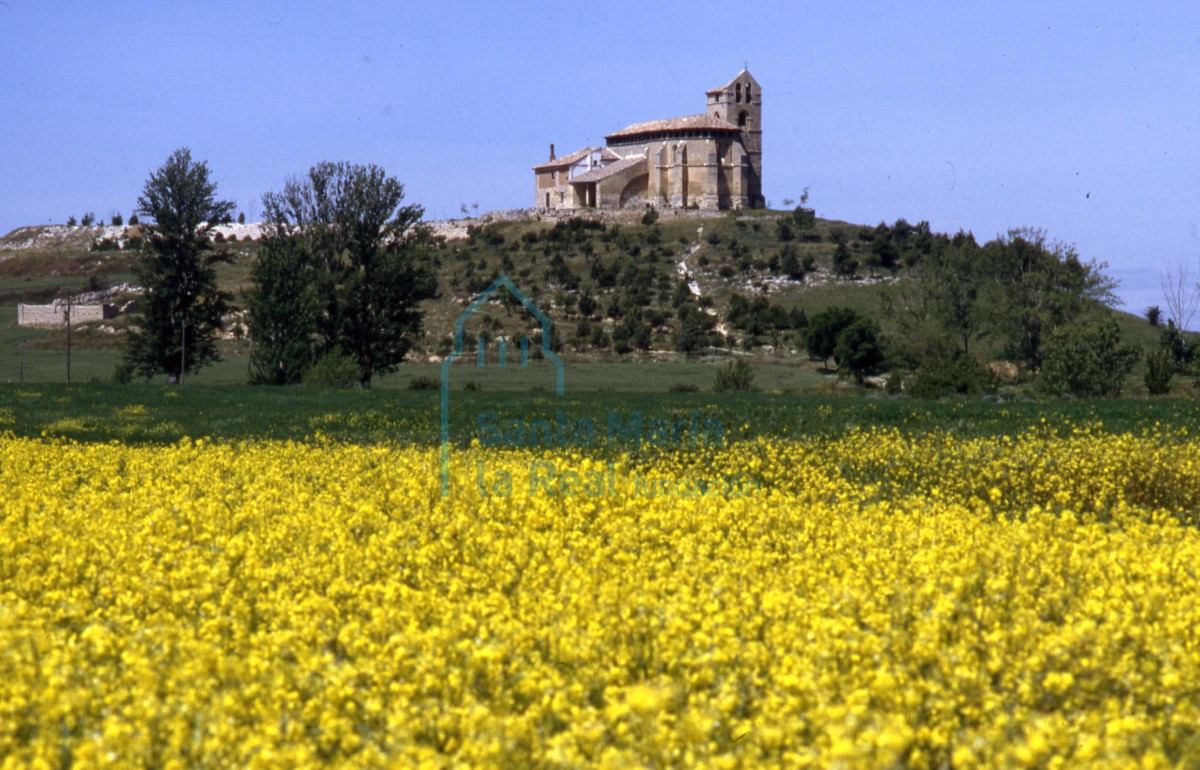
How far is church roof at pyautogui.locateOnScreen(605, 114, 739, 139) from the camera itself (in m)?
121

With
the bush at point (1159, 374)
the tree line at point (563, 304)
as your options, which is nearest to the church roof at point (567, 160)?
the tree line at point (563, 304)

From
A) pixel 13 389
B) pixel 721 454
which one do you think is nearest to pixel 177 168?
pixel 13 389

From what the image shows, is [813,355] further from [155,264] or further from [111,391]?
[111,391]

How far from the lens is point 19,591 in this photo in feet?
27.4

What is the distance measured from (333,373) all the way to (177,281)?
17.3 m

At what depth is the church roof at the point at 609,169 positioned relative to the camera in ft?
402

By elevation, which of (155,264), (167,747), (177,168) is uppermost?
(177,168)

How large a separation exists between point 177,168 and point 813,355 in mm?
35590

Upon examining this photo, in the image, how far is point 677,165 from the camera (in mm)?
121000

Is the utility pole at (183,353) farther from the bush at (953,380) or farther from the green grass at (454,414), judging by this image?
the bush at (953,380)

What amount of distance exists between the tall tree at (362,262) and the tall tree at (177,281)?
146 inches

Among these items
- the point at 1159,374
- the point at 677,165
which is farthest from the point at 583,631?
the point at 677,165

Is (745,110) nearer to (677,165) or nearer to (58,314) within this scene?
(677,165)

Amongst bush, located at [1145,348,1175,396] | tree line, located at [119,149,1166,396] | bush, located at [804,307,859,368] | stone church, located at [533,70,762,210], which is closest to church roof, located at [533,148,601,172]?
stone church, located at [533,70,762,210]
